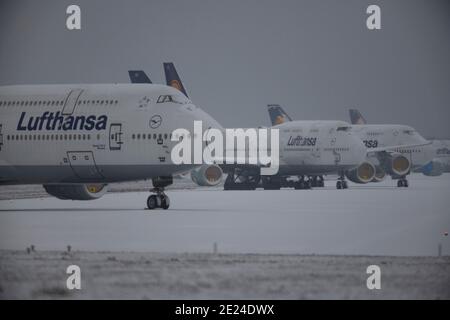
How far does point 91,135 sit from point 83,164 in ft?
3.79

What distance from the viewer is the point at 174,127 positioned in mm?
34875

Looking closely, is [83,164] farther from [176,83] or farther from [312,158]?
[176,83]

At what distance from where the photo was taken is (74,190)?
3716 centimetres

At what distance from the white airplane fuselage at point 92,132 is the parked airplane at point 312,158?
25228mm

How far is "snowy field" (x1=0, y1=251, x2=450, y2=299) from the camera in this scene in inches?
563

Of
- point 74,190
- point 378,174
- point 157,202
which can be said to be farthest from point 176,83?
point 157,202

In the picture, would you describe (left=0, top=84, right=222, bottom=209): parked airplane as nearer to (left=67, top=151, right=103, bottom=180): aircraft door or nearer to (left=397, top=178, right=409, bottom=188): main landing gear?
(left=67, top=151, right=103, bottom=180): aircraft door

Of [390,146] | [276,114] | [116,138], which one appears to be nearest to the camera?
[116,138]

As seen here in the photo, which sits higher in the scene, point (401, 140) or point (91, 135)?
point (401, 140)

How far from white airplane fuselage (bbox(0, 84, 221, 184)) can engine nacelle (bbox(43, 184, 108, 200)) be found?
56 cm

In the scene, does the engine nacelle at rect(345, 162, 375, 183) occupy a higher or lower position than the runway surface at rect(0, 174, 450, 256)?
higher

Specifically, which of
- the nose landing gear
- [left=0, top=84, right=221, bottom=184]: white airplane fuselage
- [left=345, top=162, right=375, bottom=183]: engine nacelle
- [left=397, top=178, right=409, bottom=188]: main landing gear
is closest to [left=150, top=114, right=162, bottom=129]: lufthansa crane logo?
[left=0, top=84, right=221, bottom=184]: white airplane fuselage
